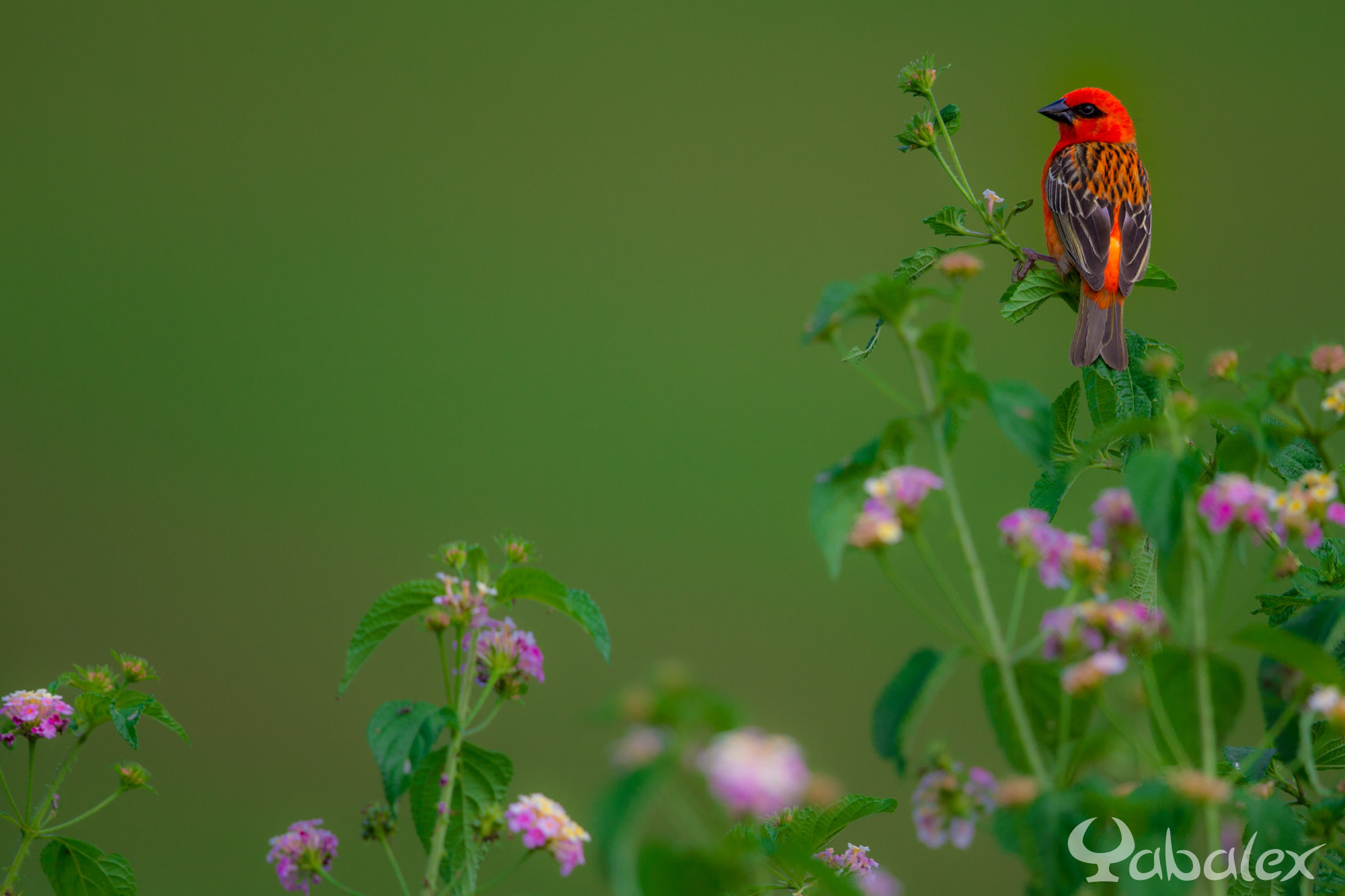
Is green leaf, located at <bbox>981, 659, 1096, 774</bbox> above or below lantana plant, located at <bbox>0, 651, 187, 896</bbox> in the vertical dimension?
below

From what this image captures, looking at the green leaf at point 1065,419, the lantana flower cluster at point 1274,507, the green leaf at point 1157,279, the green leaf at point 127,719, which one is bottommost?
the lantana flower cluster at point 1274,507

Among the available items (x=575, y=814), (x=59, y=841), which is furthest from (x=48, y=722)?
(x=575, y=814)

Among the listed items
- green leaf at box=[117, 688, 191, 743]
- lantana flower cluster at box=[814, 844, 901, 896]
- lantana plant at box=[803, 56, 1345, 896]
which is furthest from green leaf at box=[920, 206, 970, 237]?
green leaf at box=[117, 688, 191, 743]

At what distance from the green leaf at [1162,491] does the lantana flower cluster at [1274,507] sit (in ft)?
0.05

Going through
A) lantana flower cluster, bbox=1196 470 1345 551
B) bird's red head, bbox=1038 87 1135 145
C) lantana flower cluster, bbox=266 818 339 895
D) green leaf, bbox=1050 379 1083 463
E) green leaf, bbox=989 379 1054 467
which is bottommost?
lantana flower cluster, bbox=1196 470 1345 551

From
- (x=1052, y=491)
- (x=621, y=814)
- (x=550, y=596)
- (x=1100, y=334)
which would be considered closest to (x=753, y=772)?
(x=621, y=814)

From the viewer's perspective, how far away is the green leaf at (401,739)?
62cm

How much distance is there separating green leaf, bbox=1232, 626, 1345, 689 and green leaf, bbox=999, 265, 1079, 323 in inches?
23.4

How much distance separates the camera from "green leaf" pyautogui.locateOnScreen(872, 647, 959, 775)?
0.48 meters

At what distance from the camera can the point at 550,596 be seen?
70 cm

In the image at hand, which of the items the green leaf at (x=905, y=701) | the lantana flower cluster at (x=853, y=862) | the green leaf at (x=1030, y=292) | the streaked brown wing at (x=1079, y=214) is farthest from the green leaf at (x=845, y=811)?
the streaked brown wing at (x=1079, y=214)

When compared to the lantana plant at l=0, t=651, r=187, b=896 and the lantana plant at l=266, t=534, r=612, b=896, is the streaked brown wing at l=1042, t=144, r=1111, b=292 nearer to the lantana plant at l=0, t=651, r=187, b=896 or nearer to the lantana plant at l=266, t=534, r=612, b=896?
the lantana plant at l=266, t=534, r=612, b=896

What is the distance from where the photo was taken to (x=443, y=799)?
64cm

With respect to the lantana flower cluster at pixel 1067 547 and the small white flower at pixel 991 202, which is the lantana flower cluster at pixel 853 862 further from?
the small white flower at pixel 991 202
